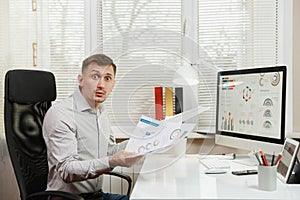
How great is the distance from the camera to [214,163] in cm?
186

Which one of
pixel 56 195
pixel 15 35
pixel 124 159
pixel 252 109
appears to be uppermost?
pixel 15 35

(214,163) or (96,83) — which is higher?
(96,83)

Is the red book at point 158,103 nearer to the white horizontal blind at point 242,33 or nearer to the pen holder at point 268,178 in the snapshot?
the pen holder at point 268,178

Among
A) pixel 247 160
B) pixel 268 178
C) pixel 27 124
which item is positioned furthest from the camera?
pixel 247 160

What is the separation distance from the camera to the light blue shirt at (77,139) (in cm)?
148

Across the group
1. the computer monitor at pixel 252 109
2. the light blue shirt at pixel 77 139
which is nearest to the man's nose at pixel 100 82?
the light blue shirt at pixel 77 139

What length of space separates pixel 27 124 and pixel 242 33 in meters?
1.37

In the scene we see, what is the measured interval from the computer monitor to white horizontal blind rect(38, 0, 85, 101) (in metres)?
0.90

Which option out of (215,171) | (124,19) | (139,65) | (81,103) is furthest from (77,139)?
(124,19)

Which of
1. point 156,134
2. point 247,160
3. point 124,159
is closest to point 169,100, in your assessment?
point 156,134

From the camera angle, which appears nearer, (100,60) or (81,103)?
(100,60)

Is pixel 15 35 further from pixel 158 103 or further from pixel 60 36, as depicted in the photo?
pixel 158 103

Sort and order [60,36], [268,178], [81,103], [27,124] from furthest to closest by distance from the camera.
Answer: [60,36] < [27,124] < [81,103] < [268,178]

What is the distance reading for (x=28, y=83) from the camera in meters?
1.78
